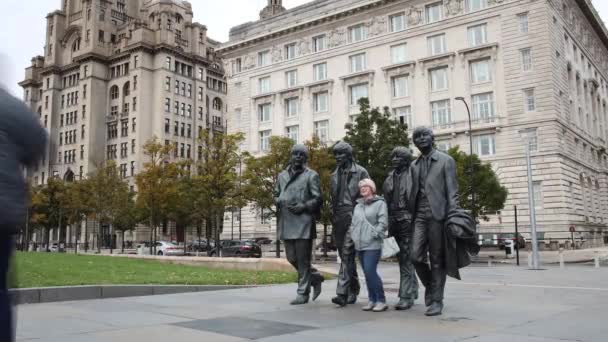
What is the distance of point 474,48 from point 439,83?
4419 millimetres

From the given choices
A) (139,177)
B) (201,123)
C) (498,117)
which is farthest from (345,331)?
(201,123)

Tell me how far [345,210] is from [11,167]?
6212 millimetres

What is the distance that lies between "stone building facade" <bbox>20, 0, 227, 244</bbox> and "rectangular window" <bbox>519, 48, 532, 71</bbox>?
4622 centimetres

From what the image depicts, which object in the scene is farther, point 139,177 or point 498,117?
point 498,117

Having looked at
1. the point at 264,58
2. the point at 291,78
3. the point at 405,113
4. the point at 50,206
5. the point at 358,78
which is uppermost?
the point at 264,58

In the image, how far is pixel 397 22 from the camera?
53875 millimetres

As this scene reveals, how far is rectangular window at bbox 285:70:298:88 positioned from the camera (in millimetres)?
60241

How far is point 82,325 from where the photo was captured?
606 cm

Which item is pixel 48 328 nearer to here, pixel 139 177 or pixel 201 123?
pixel 139 177

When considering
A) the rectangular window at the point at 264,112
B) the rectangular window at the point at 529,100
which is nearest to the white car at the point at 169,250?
the rectangular window at the point at 264,112

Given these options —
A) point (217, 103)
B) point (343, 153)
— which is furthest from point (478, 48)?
point (217, 103)

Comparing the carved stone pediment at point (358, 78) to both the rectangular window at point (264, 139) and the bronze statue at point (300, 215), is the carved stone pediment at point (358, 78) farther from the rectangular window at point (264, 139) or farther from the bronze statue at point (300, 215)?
the bronze statue at point (300, 215)

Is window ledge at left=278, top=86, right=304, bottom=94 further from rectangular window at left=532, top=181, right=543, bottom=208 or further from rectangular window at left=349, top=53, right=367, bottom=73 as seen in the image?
rectangular window at left=532, top=181, right=543, bottom=208

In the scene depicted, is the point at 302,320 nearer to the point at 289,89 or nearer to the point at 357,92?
the point at 357,92
